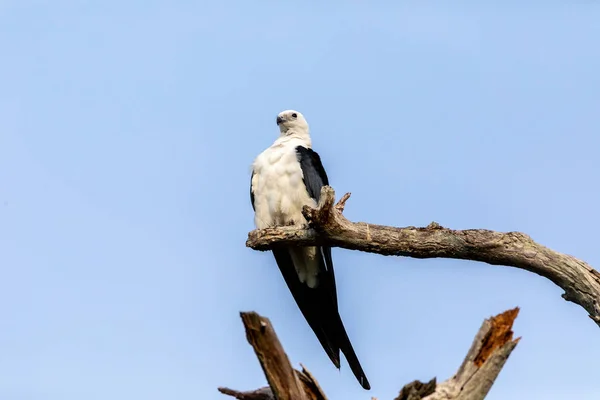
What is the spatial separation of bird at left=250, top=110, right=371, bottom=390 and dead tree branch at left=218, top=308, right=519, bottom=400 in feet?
9.31

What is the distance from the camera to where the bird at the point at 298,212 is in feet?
23.4

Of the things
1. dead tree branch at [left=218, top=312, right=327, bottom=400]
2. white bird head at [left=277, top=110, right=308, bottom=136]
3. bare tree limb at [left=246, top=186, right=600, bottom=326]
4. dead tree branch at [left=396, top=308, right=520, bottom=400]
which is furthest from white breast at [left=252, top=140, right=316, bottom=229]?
dead tree branch at [left=396, top=308, right=520, bottom=400]

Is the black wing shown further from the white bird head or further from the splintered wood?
the splintered wood

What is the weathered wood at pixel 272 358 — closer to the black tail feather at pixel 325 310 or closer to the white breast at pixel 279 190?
the black tail feather at pixel 325 310

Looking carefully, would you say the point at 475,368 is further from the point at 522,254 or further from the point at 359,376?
the point at 359,376

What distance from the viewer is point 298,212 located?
7223 millimetres

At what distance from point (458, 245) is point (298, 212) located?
202 cm

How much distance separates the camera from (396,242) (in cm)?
561

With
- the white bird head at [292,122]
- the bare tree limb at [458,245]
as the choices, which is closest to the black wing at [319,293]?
the white bird head at [292,122]

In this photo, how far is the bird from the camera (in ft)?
23.4

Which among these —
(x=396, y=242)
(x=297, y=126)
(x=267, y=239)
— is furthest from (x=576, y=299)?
(x=297, y=126)

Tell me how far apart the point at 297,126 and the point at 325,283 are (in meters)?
1.67

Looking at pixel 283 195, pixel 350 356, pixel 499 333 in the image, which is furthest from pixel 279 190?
pixel 499 333

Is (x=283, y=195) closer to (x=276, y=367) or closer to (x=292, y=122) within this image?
(x=292, y=122)
